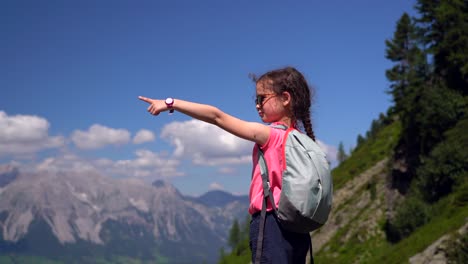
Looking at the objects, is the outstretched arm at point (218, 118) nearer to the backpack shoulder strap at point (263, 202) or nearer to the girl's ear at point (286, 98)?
the backpack shoulder strap at point (263, 202)

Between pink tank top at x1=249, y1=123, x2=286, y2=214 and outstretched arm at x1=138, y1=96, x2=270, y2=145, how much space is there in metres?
0.08

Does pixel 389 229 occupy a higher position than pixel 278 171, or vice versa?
pixel 278 171

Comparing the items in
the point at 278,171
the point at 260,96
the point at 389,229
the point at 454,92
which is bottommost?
the point at 389,229

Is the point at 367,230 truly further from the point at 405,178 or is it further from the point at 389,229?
the point at 405,178

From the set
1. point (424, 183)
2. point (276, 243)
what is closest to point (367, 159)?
point (424, 183)

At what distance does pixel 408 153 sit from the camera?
47.7 metres

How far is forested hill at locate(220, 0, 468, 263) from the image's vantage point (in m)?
26.5

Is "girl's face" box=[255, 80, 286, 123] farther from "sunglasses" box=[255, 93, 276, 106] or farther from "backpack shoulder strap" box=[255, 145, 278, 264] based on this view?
"backpack shoulder strap" box=[255, 145, 278, 264]

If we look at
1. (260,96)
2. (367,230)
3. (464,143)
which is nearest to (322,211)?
(260,96)

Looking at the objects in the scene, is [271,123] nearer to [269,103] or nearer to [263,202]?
[269,103]

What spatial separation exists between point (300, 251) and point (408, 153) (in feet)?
152

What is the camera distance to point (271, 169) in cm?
413

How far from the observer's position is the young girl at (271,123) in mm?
4051

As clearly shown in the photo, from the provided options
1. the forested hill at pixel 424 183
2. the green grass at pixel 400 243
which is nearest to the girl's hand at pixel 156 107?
the forested hill at pixel 424 183
